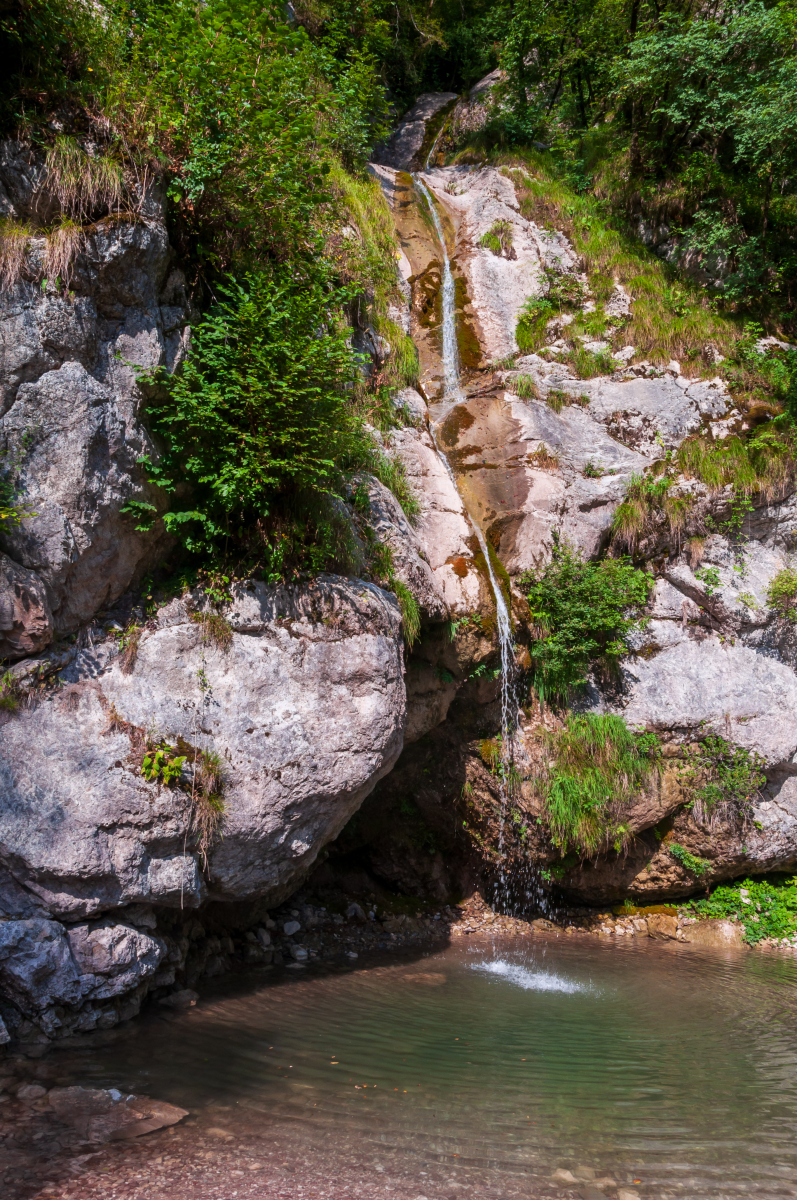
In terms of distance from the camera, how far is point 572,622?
874cm

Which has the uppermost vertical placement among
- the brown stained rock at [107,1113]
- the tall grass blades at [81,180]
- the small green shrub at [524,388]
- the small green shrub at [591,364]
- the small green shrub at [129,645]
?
the small green shrub at [591,364]

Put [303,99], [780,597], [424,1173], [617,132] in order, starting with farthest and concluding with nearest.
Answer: [617,132]
[780,597]
[303,99]
[424,1173]

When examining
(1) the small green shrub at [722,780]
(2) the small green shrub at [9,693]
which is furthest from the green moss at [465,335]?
(2) the small green shrub at [9,693]

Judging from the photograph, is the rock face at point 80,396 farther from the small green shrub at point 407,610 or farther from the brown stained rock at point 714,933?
the brown stained rock at point 714,933

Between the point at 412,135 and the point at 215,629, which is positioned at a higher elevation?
the point at 412,135

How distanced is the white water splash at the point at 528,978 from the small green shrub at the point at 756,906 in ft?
9.74

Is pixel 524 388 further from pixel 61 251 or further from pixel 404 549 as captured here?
pixel 61 251

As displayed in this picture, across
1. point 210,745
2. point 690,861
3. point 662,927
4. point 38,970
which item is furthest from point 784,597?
point 38,970

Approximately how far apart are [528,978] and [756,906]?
3.97 metres

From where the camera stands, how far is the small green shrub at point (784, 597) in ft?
30.7

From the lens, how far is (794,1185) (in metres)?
3.33

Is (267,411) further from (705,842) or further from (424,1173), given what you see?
(705,842)

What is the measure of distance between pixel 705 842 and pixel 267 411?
7.53 m

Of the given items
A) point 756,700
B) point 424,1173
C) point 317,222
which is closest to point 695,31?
point 317,222
